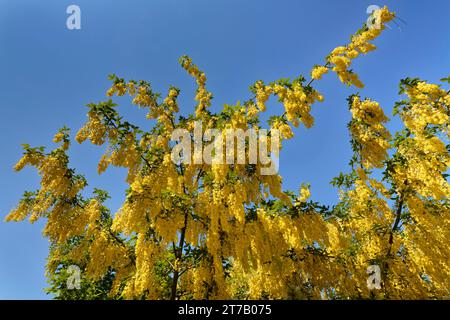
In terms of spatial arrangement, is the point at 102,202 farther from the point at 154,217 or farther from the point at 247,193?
the point at 247,193

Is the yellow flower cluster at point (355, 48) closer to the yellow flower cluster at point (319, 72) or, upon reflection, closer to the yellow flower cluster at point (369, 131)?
the yellow flower cluster at point (319, 72)

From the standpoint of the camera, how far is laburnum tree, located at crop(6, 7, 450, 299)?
7.44m

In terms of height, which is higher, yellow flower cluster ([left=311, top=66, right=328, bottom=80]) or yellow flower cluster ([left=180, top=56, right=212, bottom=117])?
yellow flower cluster ([left=180, top=56, right=212, bottom=117])

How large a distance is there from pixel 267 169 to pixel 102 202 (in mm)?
4837

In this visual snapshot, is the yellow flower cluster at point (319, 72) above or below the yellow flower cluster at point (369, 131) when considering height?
above

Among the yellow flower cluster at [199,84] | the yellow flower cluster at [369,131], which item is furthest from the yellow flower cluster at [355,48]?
the yellow flower cluster at [199,84]

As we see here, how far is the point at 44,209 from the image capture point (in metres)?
7.97

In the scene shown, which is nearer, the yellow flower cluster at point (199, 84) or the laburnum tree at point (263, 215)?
the laburnum tree at point (263, 215)

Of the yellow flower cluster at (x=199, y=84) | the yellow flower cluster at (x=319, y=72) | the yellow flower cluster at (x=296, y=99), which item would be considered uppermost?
the yellow flower cluster at (x=199, y=84)

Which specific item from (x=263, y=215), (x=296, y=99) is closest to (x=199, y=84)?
(x=296, y=99)

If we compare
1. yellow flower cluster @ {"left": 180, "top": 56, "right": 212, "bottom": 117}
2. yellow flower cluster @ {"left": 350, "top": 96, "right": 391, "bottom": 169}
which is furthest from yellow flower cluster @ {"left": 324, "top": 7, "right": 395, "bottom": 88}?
yellow flower cluster @ {"left": 180, "top": 56, "right": 212, "bottom": 117}

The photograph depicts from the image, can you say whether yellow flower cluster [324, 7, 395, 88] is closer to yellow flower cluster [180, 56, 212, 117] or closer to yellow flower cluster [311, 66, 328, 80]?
yellow flower cluster [311, 66, 328, 80]

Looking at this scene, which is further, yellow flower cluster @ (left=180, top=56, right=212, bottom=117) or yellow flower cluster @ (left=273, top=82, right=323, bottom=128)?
yellow flower cluster @ (left=180, top=56, right=212, bottom=117)

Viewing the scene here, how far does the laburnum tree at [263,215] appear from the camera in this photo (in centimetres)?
744
